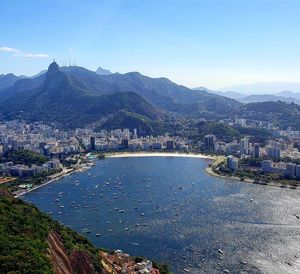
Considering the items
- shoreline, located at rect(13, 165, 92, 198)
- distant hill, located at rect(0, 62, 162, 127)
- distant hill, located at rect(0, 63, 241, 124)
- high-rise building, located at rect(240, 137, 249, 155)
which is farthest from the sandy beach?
distant hill, located at rect(0, 63, 241, 124)

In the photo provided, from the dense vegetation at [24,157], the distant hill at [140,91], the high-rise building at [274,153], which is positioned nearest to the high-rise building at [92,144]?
the dense vegetation at [24,157]

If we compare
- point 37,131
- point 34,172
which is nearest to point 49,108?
point 37,131

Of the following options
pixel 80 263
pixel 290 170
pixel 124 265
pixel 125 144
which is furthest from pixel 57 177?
pixel 80 263

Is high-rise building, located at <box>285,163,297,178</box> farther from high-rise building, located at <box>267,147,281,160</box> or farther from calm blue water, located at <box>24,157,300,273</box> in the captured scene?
high-rise building, located at <box>267,147,281,160</box>

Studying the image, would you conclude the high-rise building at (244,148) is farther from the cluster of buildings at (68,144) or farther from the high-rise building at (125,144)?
the high-rise building at (125,144)

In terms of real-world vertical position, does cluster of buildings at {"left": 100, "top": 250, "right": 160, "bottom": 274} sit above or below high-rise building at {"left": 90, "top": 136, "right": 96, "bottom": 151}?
below

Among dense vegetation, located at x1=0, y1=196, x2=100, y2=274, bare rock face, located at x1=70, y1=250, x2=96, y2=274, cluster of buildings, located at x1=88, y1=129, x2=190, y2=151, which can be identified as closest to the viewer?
dense vegetation, located at x1=0, y1=196, x2=100, y2=274
